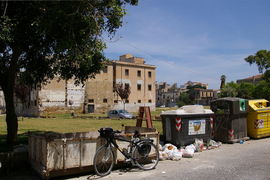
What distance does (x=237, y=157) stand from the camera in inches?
325

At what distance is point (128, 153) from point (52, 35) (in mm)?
3790

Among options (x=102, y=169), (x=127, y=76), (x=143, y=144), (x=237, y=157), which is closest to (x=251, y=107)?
(x=237, y=157)

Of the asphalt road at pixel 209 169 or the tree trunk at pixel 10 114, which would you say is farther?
the tree trunk at pixel 10 114

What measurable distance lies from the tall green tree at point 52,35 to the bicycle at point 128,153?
242cm

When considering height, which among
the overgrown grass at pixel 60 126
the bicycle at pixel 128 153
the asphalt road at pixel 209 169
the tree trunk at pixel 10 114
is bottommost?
the asphalt road at pixel 209 169

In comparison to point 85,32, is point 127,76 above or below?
above

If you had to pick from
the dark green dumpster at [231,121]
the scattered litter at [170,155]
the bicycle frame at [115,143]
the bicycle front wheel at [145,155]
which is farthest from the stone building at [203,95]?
the bicycle frame at [115,143]

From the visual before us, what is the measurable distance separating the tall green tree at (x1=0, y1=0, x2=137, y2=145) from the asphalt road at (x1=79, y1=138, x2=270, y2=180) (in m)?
3.51

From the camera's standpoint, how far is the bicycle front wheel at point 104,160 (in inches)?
247

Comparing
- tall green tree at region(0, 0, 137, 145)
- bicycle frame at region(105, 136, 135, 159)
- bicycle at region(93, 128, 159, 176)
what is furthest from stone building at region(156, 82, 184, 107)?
bicycle frame at region(105, 136, 135, 159)

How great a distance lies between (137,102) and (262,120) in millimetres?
41160

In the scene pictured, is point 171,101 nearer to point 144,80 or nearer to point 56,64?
point 144,80

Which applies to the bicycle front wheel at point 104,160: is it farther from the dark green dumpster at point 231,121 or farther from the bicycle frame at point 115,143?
the dark green dumpster at point 231,121

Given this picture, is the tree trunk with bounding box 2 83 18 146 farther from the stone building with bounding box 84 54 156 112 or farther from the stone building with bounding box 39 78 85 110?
the stone building with bounding box 84 54 156 112
